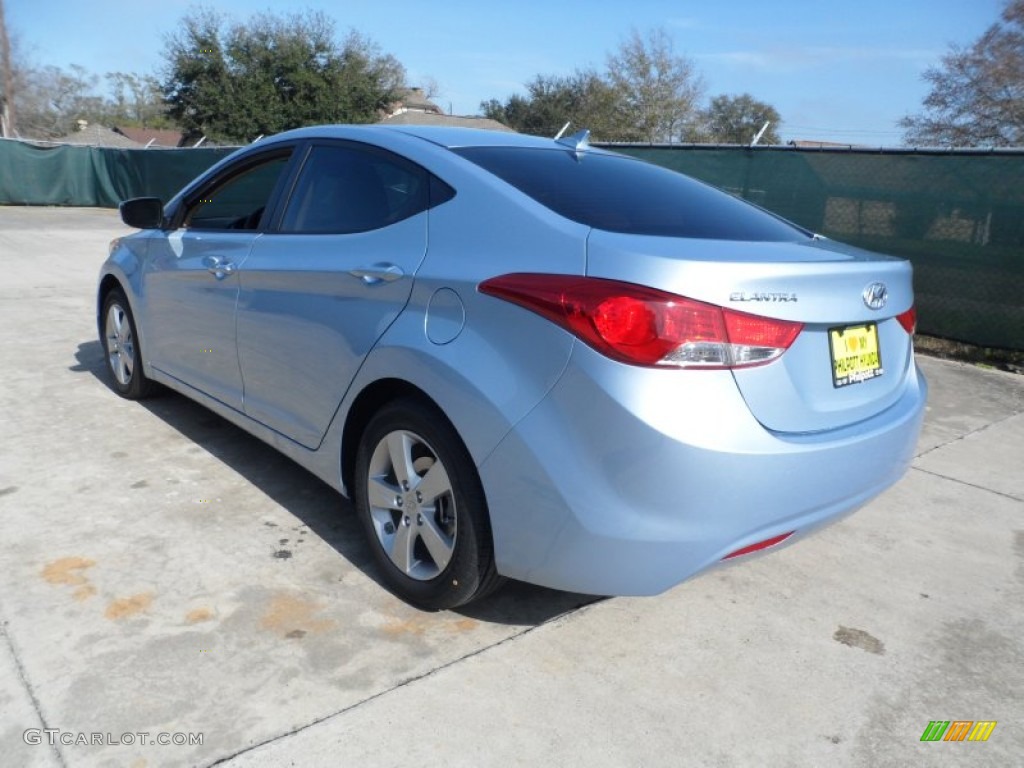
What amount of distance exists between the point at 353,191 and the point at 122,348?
2.58 meters

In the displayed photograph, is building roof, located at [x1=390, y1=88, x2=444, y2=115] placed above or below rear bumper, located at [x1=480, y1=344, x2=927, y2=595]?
above

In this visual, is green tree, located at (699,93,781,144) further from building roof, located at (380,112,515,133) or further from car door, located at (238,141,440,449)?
car door, located at (238,141,440,449)

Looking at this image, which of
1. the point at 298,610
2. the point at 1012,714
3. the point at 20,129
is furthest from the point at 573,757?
the point at 20,129

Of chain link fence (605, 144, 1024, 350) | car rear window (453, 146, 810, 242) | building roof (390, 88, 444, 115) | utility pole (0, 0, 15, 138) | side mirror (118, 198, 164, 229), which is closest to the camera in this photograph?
car rear window (453, 146, 810, 242)

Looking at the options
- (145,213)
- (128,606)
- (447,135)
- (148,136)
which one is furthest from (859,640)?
(148,136)

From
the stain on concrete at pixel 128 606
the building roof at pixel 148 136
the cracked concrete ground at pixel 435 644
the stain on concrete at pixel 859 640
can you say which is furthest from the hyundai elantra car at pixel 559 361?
the building roof at pixel 148 136

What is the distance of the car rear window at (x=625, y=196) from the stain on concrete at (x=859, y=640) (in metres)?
1.35

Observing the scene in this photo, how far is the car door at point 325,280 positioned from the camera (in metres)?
2.90

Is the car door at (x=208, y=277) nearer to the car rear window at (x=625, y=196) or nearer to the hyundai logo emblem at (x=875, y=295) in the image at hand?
the car rear window at (x=625, y=196)

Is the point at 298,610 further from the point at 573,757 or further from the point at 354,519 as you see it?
the point at 573,757

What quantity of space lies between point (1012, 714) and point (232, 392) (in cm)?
317

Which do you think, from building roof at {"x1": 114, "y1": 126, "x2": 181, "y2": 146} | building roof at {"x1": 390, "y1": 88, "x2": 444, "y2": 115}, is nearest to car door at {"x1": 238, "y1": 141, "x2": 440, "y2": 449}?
building roof at {"x1": 390, "y1": 88, "x2": 444, "y2": 115}

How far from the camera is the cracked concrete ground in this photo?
2316 millimetres

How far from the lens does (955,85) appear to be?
28.6 meters
